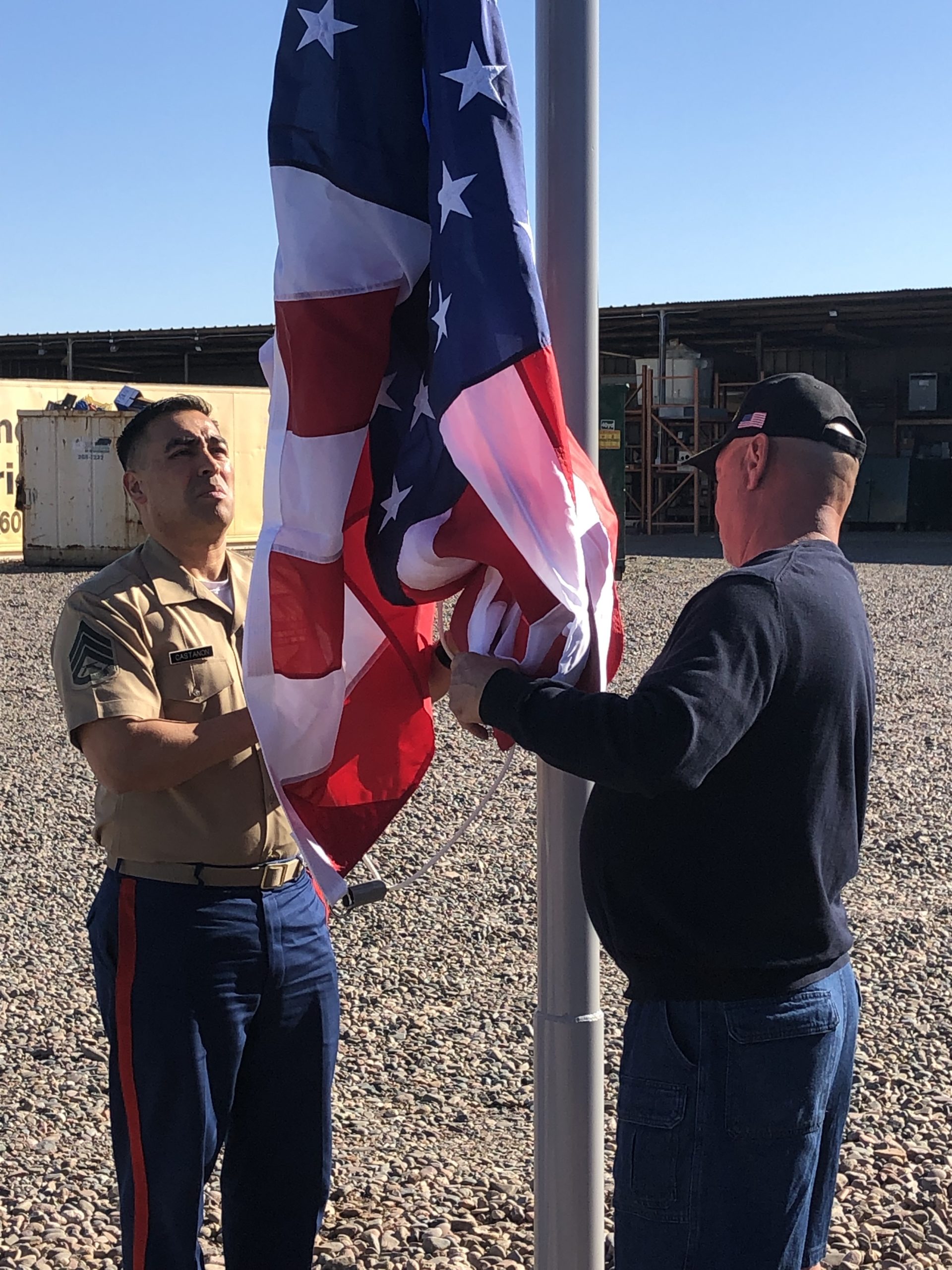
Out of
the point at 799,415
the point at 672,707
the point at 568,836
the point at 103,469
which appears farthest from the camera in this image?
the point at 103,469

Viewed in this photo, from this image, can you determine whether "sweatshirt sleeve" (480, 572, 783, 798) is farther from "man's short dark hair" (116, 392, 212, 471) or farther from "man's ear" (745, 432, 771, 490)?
"man's short dark hair" (116, 392, 212, 471)

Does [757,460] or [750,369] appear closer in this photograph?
[757,460]

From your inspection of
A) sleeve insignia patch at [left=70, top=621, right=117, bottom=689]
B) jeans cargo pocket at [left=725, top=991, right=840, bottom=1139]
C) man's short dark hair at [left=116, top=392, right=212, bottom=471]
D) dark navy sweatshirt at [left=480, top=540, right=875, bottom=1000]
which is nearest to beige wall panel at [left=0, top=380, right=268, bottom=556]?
man's short dark hair at [left=116, top=392, right=212, bottom=471]

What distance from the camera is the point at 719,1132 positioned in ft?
7.09

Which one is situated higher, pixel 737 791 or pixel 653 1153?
pixel 737 791

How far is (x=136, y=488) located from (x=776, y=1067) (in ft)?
6.02

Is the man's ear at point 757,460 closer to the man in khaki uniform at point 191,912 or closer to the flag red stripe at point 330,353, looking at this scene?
the flag red stripe at point 330,353

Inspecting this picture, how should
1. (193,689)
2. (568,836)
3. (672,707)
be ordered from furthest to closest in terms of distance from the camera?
(193,689) → (568,836) → (672,707)

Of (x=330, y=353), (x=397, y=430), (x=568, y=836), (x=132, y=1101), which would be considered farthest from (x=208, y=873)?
(x=330, y=353)

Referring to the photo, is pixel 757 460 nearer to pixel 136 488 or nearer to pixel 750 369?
pixel 136 488

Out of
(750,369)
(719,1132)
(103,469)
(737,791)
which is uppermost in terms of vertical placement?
(750,369)

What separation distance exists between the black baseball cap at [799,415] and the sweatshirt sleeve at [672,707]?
14.2 inches

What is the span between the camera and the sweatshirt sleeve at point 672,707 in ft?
6.53

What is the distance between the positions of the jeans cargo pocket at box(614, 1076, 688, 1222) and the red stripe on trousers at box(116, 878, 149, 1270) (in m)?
1.01
